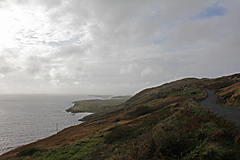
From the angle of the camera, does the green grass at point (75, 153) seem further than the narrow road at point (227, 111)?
Yes

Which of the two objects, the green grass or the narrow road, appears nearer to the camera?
the narrow road

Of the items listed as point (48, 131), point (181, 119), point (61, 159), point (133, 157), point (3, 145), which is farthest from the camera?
point (48, 131)

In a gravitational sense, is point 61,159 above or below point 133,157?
below

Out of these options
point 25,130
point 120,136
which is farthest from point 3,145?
point 120,136

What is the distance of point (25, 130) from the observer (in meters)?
71.6

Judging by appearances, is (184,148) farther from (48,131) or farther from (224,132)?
(48,131)

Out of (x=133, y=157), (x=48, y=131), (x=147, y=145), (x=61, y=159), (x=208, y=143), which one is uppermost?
(x=208, y=143)

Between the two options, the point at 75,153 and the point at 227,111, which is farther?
the point at 227,111

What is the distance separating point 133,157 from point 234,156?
18.1ft

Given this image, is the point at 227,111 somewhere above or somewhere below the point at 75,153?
above

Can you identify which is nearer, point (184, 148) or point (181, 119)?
point (184, 148)

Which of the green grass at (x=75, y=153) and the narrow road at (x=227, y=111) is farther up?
the narrow road at (x=227, y=111)

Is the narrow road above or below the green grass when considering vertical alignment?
above

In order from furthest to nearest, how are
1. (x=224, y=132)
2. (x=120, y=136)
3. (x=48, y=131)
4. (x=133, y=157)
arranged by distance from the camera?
(x=48, y=131)
(x=120, y=136)
(x=133, y=157)
(x=224, y=132)
